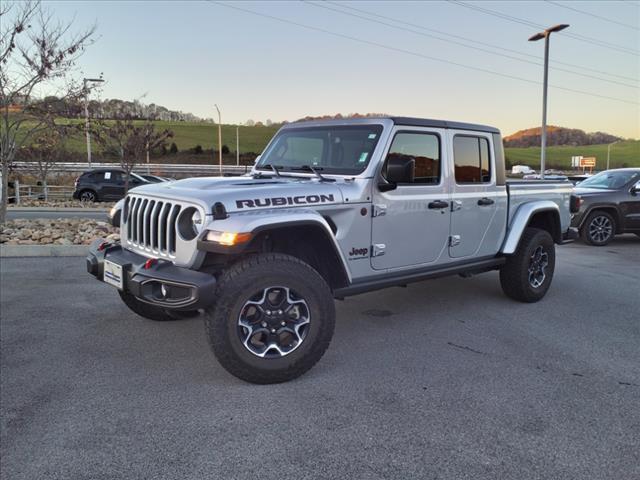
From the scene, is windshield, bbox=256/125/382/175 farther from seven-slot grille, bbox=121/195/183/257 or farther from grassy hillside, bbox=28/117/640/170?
grassy hillside, bbox=28/117/640/170

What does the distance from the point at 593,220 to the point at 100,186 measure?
1753 centimetres

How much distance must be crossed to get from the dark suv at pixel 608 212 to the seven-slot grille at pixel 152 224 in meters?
9.18

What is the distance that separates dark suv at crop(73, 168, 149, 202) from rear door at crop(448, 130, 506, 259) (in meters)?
17.4

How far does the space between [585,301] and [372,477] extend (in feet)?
15.0

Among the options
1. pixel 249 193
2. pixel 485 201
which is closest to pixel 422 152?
pixel 485 201

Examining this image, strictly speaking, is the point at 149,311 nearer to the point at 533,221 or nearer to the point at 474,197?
the point at 474,197

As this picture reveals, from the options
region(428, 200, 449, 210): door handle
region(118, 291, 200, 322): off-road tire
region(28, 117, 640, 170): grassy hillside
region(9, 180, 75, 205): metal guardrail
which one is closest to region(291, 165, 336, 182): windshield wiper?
region(428, 200, 449, 210): door handle

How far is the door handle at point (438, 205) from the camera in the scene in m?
4.64

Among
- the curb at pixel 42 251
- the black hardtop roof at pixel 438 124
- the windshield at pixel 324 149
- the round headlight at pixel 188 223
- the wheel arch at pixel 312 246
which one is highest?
the black hardtop roof at pixel 438 124

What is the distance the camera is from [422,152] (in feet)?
15.4

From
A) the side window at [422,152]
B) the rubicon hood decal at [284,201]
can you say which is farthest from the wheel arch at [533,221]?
the rubicon hood decal at [284,201]

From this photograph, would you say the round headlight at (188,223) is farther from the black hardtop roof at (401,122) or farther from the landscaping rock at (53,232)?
the landscaping rock at (53,232)

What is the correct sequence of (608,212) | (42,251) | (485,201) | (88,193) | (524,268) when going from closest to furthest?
(485,201) → (524,268) → (42,251) → (608,212) → (88,193)

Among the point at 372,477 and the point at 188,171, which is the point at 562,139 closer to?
the point at 188,171
